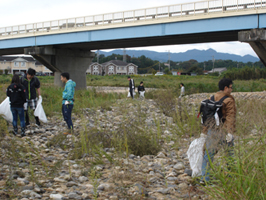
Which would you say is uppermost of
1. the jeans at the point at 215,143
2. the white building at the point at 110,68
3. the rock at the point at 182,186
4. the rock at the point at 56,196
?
the white building at the point at 110,68

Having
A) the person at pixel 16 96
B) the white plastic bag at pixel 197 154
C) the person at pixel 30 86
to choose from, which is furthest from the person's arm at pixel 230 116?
the person at pixel 30 86

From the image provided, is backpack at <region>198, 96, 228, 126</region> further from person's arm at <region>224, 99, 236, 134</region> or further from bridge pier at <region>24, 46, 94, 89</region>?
bridge pier at <region>24, 46, 94, 89</region>

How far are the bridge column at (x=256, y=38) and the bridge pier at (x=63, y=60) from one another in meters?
17.6

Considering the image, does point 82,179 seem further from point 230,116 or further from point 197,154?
point 230,116

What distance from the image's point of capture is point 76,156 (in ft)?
18.6

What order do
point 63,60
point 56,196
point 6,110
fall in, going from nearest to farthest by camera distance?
point 56,196 < point 6,110 < point 63,60

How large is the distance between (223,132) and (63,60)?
26212 millimetres

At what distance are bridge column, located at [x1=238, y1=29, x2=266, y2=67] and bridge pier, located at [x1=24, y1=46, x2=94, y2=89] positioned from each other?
17.6 metres

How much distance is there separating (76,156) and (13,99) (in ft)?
10.3

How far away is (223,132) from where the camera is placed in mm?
4008

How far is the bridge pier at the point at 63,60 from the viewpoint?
27375 millimetres

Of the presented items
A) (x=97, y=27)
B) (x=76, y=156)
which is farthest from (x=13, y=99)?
(x=97, y=27)

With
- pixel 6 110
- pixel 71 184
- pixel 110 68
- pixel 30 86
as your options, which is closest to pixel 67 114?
pixel 30 86

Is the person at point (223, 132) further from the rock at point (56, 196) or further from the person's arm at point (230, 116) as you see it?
the rock at point (56, 196)
